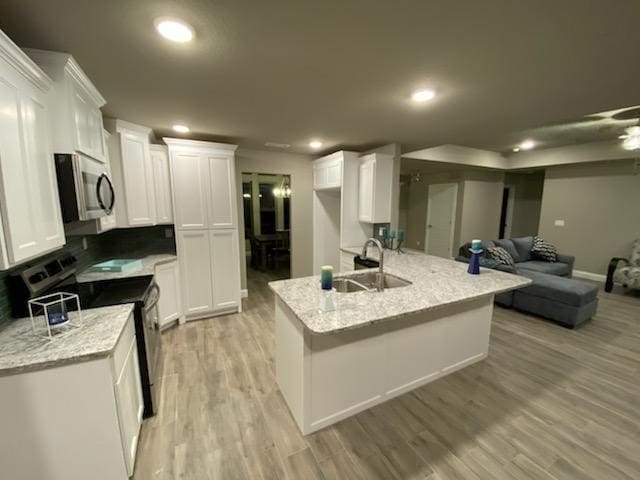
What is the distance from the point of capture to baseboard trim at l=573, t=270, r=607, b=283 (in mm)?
5242

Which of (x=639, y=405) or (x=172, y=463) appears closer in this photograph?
(x=172, y=463)

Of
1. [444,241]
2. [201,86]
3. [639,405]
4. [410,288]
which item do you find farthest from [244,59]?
[444,241]

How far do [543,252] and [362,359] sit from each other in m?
4.93

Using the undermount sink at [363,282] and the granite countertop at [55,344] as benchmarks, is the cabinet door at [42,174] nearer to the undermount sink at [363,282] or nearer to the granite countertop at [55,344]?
the granite countertop at [55,344]

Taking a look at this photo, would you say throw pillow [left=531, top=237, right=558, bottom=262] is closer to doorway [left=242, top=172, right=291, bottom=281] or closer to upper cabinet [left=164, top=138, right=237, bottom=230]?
doorway [left=242, top=172, right=291, bottom=281]

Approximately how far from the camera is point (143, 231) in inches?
137

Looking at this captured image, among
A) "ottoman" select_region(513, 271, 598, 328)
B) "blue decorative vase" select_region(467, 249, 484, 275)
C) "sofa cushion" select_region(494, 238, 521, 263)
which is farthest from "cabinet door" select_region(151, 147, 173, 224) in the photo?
"sofa cushion" select_region(494, 238, 521, 263)

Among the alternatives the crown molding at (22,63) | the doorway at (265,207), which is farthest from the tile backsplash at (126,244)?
the doorway at (265,207)

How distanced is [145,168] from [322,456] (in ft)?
10.5

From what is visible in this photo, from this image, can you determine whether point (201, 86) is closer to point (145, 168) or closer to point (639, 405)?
point (145, 168)

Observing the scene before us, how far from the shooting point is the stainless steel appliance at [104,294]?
158 centimetres

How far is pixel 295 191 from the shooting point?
15.5 ft

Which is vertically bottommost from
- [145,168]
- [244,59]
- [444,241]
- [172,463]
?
[172,463]

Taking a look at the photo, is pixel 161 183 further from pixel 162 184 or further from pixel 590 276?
pixel 590 276
